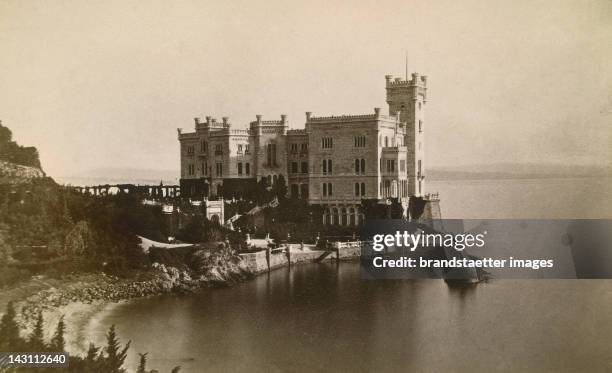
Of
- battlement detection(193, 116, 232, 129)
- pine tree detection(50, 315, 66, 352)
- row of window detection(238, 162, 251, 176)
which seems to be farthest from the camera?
row of window detection(238, 162, 251, 176)

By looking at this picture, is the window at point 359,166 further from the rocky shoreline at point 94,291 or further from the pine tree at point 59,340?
the pine tree at point 59,340

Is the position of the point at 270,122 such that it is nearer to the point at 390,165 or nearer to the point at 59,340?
the point at 390,165

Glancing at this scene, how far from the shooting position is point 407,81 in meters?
12.1

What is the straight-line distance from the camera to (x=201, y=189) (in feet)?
43.5

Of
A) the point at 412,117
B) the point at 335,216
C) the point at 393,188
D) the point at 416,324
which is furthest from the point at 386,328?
the point at 412,117

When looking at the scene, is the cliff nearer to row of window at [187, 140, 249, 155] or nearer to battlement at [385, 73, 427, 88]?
Answer: row of window at [187, 140, 249, 155]

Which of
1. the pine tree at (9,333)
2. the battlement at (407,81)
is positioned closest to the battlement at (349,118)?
the battlement at (407,81)

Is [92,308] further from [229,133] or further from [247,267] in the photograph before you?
[229,133]

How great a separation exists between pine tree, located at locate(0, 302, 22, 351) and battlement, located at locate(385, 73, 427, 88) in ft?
21.8

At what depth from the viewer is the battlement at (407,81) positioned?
11.0 m

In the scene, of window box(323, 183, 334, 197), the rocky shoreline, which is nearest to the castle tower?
window box(323, 183, 334, 197)

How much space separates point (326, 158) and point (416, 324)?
16.0ft

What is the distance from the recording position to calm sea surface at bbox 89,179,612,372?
9.41 m

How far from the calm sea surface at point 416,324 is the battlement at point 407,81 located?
1855 mm
